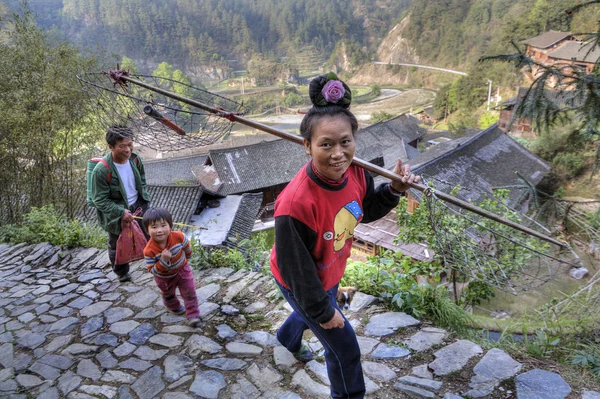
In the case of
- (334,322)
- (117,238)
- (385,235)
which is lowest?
(385,235)

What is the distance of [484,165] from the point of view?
16.6 m

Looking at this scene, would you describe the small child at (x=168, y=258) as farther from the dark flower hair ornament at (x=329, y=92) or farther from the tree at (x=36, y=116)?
the tree at (x=36, y=116)

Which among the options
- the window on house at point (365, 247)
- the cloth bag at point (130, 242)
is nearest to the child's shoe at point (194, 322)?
the cloth bag at point (130, 242)

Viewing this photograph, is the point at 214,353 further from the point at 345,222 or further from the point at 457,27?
the point at 457,27

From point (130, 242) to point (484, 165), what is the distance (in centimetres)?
1615

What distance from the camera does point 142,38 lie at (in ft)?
221

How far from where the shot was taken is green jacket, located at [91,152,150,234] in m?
3.24

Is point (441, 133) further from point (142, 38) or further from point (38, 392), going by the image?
point (142, 38)

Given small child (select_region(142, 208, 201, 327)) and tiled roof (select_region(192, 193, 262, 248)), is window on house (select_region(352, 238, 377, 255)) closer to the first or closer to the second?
tiled roof (select_region(192, 193, 262, 248))

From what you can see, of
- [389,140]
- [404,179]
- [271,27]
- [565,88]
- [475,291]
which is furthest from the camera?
[271,27]

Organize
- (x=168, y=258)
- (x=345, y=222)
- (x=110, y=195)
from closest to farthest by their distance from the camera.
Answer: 1. (x=345, y=222)
2. (x=168, y=258)
3. (x=110, y=195)

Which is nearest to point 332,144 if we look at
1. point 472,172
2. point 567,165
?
point 472,172

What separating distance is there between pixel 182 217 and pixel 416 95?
48.4m

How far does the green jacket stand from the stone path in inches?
28.8
